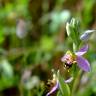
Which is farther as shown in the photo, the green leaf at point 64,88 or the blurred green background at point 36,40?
the blurred green background at point 36,40

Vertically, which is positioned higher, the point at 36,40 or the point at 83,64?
the point at 36,40

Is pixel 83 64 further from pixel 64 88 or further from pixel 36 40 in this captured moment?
pixel 36 40

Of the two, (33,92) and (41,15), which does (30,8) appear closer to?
(41,15)

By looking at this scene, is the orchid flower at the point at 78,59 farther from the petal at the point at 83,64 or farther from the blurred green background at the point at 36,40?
the blurred green background at the point at 36,40

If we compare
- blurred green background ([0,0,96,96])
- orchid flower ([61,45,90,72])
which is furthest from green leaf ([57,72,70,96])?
blurred green background ([0,0,96,96])

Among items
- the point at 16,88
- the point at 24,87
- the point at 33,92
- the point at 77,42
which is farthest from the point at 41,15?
the point at 77,42

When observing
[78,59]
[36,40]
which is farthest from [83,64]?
[36,40]

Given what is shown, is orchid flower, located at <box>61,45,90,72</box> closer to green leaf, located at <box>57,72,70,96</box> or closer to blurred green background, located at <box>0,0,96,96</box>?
green leaf, located at <box>57,72,70,96</box>

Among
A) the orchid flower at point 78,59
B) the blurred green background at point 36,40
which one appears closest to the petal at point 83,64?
the orchid flower at point 78,59

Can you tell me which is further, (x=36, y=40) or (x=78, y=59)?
(x=36, y=40)
